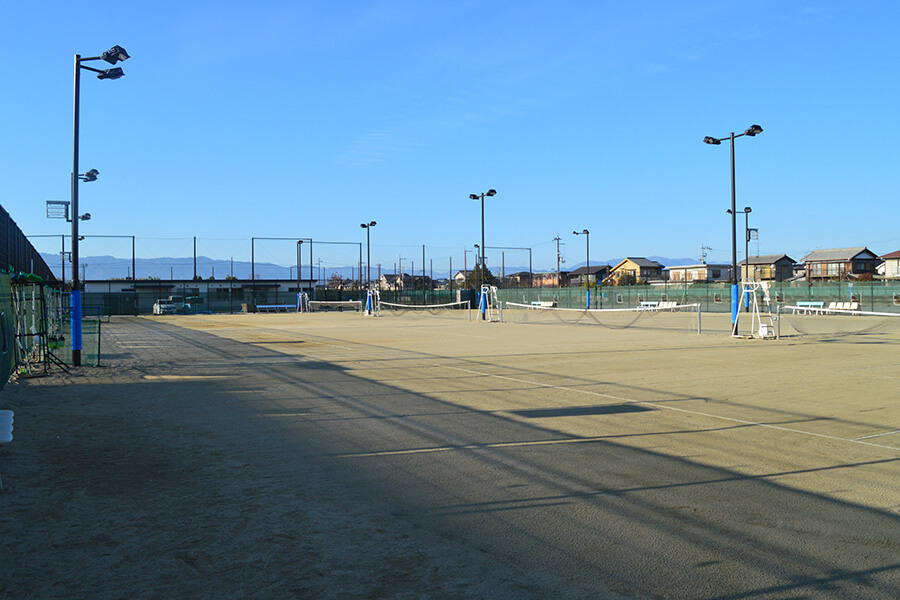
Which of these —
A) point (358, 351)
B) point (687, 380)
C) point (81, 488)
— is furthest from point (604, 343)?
point (81, 488)

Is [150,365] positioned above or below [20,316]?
below

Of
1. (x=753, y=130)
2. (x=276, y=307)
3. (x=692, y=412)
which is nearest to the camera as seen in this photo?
(x=692, y=412)

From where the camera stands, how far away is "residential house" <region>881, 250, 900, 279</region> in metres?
99.5

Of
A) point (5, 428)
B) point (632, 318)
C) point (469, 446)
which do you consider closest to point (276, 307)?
point (632, 318)

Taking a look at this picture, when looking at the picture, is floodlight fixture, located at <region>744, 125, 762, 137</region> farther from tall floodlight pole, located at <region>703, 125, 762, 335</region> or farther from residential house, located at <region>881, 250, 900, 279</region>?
residential house, located at <region>881, 250, 900, 279</region>

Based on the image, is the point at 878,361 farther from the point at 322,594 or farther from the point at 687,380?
the point at 322,594

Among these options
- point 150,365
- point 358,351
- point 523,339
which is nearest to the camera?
point 150,365

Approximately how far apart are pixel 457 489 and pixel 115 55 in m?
15.4

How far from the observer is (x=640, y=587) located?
13.5ft

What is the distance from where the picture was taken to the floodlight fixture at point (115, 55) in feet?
54.8

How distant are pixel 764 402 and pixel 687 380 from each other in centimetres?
268

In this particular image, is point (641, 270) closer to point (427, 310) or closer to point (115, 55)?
point (427, 310)

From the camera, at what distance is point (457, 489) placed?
20.2ft

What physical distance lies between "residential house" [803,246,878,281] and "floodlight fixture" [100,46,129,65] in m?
107
